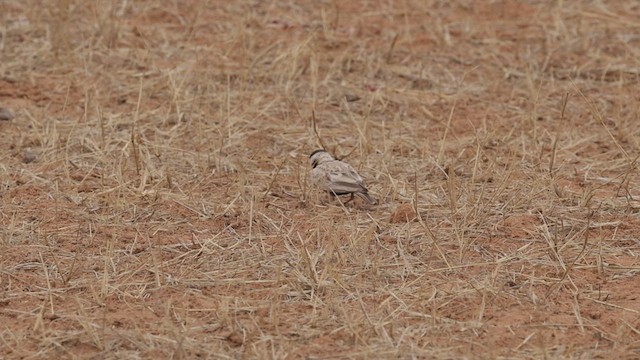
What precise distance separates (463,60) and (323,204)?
9.23ft

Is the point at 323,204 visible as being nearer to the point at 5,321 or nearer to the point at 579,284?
the point at 579,284

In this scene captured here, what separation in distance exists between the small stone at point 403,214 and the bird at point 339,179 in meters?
0.18

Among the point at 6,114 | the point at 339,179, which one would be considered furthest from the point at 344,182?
the point at 6,114

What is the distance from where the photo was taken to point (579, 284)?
525 centimetres

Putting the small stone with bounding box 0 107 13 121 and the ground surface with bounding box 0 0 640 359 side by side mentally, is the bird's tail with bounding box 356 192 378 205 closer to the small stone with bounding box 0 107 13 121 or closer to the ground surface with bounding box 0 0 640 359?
the ground surface with bounding box 0 0 640 359

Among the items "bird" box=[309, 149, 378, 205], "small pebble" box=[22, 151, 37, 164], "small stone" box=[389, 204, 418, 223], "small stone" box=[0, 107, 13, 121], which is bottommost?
"small stone" box=[0, 107, 13, 121]

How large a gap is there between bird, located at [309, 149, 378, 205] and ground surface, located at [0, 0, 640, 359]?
0.09 meters

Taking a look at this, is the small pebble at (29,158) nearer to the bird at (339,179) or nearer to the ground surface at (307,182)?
the ground surface at (307,182)

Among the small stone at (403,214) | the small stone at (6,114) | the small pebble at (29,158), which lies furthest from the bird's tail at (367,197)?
the small stone at (6,114)

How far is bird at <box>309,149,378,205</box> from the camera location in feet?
19.9

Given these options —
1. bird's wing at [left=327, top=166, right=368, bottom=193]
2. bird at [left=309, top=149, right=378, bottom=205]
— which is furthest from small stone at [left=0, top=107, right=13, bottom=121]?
bird's wing at [left=327, top=166, right=368, bottom=193]

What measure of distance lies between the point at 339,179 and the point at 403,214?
38cm

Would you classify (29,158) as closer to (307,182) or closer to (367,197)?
(307,182)

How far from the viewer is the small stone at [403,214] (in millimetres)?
5945
